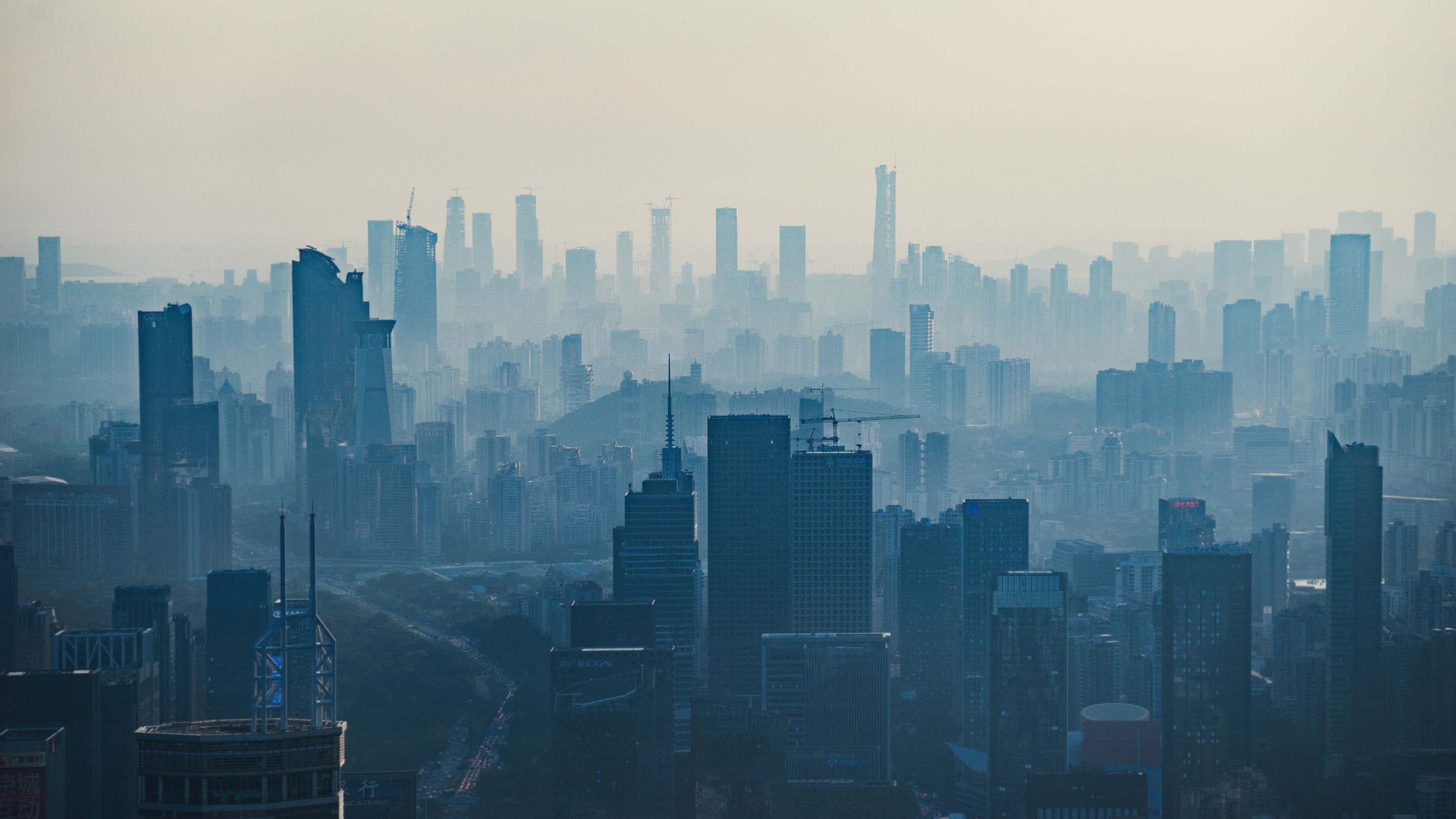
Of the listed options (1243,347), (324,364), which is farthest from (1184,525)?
(324,364)

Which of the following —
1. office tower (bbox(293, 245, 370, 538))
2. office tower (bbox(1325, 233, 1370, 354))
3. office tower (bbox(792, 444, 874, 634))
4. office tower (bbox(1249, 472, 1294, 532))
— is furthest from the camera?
office tower (bbox(293, 245, 370, 538))

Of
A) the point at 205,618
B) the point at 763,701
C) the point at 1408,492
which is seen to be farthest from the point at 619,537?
the point at 1408,492

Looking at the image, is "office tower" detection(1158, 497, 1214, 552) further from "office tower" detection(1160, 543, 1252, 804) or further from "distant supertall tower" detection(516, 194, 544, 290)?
"distant supertall tower" detection(516, 194, 544, 290)

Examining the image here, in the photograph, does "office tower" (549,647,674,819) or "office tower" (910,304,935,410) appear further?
"office tower" (910,304,935,410)

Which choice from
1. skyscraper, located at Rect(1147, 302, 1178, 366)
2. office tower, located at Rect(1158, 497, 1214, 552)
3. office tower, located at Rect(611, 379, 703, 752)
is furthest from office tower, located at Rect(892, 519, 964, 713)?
skyscraper, located at Rect(1147, 302, 1178, 366)

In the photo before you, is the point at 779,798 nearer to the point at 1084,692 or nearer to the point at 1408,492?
the point at 1084,692

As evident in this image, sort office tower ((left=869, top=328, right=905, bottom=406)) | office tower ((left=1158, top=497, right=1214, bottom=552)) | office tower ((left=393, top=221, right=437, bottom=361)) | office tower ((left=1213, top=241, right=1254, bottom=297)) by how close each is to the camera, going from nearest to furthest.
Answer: office tower ((left=1158, top=497, right=1214, bottom=552)), office tower ((left=1213, top=241, right=1254, bottom=297)), office tower ((left=393, top=221, right=437, bottom=361)), office tower ((left=869, top=328, right=905, bottom=406))
